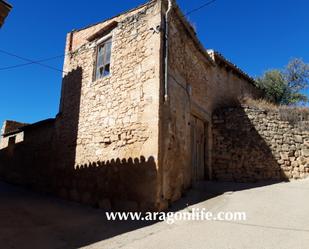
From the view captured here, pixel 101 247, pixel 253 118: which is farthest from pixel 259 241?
pixel 253 118

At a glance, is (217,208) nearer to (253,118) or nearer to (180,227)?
(180,227)

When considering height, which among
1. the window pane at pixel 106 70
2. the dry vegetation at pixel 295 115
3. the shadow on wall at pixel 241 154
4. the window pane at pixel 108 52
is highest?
the window pane at pixel 108 52

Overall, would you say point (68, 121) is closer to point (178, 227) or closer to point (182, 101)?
point (182, 101)

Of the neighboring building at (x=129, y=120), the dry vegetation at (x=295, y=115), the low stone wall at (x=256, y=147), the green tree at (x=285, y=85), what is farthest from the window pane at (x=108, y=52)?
the green tree at (x=285, y=85)

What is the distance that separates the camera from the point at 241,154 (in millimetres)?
8727

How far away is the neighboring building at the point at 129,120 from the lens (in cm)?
530

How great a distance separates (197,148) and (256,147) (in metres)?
2.43

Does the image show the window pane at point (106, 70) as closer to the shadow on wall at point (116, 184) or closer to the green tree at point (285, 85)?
the shadow on wall at point (116, 184)

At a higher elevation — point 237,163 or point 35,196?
point 237,163

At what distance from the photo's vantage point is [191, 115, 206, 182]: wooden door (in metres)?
7.62

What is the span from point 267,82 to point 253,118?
6.19 meters

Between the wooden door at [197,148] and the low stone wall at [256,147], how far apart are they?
65 cm

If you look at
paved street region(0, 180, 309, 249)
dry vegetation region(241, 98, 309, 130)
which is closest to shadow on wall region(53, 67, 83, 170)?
paved street region(0, 180, 309, 249)

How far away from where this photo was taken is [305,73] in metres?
14.7
